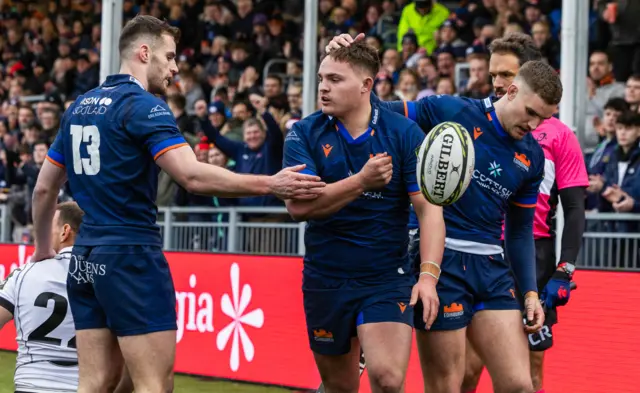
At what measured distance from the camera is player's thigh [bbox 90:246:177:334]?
16.7 feet

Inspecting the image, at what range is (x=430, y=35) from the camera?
1427cm

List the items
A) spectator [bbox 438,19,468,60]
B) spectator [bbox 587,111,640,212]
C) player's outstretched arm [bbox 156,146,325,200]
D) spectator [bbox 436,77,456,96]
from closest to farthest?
player's outstretched arm [bbox 156,146,325,200] < spectator [bbox 587,111,640,212] < spectator [bbox 436,77,456,96] < spectator [bbox 438,19,468,60]

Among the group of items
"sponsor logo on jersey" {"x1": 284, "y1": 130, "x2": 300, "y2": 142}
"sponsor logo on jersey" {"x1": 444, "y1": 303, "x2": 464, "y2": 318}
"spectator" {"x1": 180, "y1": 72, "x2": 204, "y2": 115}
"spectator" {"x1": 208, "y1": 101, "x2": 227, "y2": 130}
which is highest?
"spectator" {"x1": 180, "y1": 72, "x2": 204, "y2": 115}

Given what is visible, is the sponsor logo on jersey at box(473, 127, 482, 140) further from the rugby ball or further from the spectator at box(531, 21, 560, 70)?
the spectator at box(531, 21, 560, 70)

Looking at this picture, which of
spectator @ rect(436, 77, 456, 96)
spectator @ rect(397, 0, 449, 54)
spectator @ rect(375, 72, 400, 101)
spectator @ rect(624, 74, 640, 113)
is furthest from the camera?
spectator @ rect(397, 0, 449, 54)

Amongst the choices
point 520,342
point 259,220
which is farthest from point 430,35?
point 520,342

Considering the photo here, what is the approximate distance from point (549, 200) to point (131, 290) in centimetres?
293

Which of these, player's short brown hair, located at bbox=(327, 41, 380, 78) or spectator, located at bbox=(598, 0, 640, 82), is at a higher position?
spectator, located at bbox=(598, 0, 640, 82)

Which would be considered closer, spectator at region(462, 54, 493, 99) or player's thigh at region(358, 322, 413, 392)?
player's thigh at region(358, 322, 413, 392)

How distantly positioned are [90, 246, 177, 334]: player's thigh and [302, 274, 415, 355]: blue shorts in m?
0.77

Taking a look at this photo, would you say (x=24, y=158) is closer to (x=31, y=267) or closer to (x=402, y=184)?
(x=31, y=267)

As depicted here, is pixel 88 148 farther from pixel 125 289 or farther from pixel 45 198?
pixel 125 289

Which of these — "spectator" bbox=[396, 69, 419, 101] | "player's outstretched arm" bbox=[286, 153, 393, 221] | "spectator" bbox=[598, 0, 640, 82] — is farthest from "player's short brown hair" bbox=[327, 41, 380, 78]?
"spectator" bbox=[598, 0, 640, 82]

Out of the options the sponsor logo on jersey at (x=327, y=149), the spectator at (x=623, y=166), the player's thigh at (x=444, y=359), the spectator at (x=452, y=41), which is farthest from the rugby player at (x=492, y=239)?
the spectator at (x=452, y=41)
